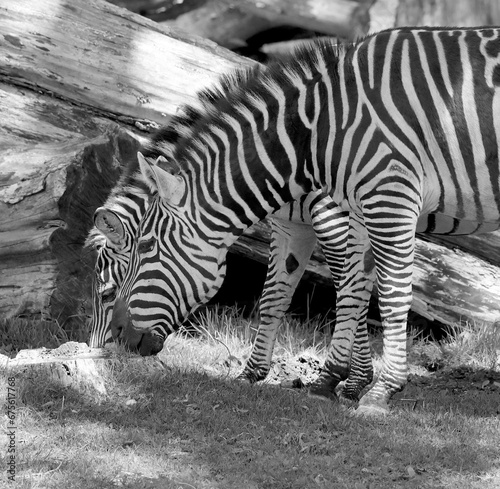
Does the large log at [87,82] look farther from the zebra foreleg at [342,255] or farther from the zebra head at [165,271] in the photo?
the zebra foreleg at [342,255]

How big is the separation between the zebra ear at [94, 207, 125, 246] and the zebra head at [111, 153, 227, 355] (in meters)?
0.38

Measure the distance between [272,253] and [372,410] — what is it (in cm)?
187

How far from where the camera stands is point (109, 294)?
6.96 m

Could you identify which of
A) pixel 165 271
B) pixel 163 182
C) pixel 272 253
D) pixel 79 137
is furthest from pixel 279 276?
pixel 79 137

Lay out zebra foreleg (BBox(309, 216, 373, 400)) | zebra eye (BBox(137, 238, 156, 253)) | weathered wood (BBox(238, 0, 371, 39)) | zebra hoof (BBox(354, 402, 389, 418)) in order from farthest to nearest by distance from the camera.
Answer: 1. weathered wood (BBox(238, 0, 371, 39))
2. zebra foreleg (BBox(309, 216, 373, 400))
3. zebra eye (BBox(137, 238, 156, 253))
4. zebra hoof (BBox(354, 402, 389, 418))

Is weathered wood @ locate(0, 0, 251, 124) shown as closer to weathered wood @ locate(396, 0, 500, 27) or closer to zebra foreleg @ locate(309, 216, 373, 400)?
zebra foreleg @ locate(309, 216, 373, 400)

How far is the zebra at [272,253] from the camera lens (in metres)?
6.82

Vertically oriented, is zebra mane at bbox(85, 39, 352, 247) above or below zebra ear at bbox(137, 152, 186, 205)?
above

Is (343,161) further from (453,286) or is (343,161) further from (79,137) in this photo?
(79,137)

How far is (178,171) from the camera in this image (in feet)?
21.2

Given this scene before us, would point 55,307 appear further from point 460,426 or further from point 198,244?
point 460,426

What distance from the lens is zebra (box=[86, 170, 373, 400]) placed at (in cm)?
682

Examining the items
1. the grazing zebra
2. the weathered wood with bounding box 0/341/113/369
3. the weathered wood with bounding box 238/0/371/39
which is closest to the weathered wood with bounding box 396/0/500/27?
the weathered wood with bounding box 238/0/371/39

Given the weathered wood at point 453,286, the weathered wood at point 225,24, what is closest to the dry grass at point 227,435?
the weathered wood at point 453,286
